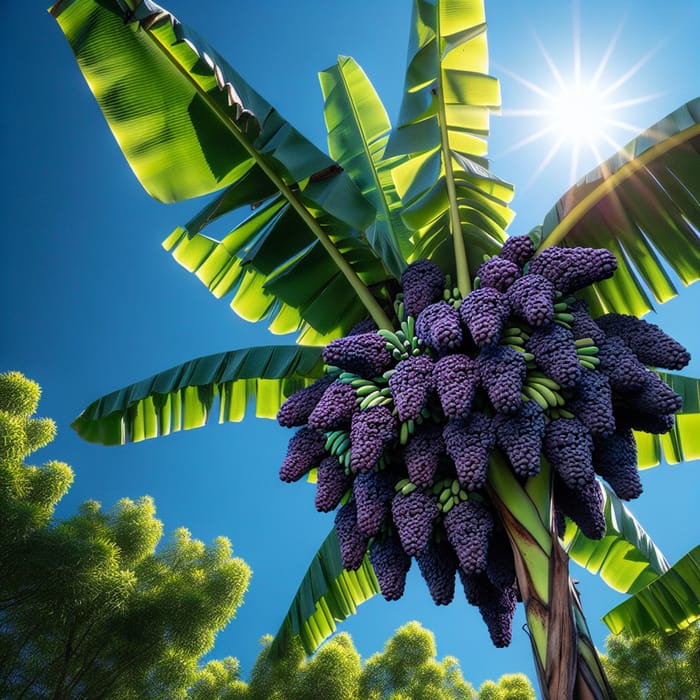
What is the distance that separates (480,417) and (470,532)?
16.0 inches

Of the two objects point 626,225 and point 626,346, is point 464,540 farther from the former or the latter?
point 626,225

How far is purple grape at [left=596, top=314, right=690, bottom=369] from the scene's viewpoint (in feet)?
8.34

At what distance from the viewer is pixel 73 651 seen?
519cm

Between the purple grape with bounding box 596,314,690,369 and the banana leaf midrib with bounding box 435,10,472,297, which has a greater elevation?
the banana leaf midrib with bounding box 435,10,472,297

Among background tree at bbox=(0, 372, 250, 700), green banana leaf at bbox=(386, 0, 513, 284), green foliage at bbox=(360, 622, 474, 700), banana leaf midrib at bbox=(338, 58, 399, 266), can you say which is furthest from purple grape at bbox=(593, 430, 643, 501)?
green foliage at bbox=(360, 622, 474, 700)

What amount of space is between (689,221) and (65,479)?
5228mm

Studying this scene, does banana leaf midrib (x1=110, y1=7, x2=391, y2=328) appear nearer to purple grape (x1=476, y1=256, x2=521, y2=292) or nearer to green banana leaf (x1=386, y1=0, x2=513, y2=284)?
green banana leaf (x1=386, y1=0, x2=513, y2=284)

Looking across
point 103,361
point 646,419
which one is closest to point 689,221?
point 646,419

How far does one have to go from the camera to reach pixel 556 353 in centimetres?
243

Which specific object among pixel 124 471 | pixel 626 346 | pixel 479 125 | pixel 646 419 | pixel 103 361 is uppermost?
pixel 103 361

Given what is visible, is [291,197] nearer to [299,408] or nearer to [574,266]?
[299,408]

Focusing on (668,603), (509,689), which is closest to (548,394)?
(668,603)

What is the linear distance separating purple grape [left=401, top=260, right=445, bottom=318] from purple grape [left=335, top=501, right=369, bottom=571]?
34.3 inches

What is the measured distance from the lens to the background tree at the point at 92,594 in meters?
4.76
